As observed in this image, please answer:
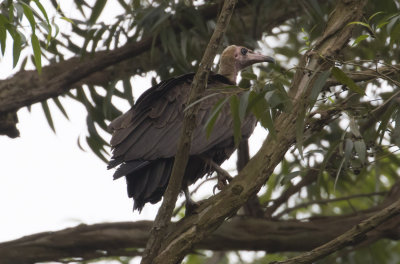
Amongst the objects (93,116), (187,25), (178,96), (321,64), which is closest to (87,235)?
(93,116)

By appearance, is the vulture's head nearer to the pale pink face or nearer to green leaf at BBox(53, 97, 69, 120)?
the pale pink face

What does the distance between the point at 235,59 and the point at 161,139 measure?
173 centimetres

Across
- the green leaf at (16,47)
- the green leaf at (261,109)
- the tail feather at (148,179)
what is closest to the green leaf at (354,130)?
the green leaf at (261,109)

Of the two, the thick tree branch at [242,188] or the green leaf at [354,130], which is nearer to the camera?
the thick tree branch at [242,188]

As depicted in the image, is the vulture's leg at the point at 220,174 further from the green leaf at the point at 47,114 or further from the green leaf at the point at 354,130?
the green leaf at the point at 47,114

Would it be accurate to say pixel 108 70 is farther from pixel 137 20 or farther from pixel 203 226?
pixel 203 226

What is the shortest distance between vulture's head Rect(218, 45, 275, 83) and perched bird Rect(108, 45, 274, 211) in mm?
895

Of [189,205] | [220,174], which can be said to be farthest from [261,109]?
[220,174]

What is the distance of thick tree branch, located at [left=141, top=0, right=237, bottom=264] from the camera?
10.6 ft

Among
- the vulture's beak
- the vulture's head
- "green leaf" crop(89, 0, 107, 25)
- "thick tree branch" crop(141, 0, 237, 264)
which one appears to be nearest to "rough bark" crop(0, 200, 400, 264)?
the vulture's head

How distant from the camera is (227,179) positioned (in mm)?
4473

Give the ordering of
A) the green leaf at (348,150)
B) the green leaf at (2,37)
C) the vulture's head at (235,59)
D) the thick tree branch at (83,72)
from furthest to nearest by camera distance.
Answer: the vulture's head at (235,59) < the thick tree branch at (83,72) < the green leaf at (2,37) < the green leaf at (348,150)

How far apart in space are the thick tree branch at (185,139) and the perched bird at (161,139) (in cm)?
64

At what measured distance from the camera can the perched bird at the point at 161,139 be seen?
4.17m
